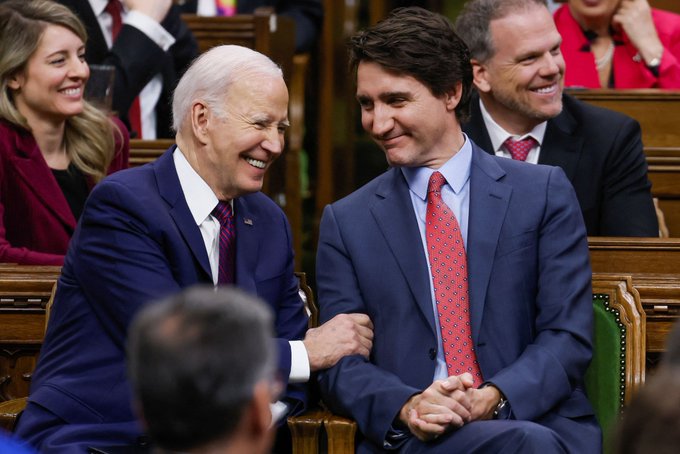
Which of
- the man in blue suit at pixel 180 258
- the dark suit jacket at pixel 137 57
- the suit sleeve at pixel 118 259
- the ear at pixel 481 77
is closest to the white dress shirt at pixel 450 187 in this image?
the man in blue suit at pixel 180 258

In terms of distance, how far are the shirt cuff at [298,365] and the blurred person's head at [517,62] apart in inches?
50.2

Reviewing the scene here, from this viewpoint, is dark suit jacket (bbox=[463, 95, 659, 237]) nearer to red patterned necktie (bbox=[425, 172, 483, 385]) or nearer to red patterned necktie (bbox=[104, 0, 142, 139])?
red patterned necktie (bbox=[425, 172, 483, 385])

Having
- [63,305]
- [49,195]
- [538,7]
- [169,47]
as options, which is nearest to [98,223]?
[63,305]

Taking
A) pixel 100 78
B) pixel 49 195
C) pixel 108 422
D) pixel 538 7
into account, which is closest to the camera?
pixel 108 422

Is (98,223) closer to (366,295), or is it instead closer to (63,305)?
(63,305)

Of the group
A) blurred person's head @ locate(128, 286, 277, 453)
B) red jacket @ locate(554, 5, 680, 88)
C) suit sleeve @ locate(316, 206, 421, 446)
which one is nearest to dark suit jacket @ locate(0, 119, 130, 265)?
suit sleeve @ locate(316, 206, 421, 446)

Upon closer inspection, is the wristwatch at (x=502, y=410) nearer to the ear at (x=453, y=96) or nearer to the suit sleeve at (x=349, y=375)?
the suit sleeve at (x=349, y=375)

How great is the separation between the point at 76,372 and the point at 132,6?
217 centimetres

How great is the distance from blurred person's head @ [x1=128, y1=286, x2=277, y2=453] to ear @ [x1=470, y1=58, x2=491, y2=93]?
251 centimetres

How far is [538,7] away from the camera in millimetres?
3832

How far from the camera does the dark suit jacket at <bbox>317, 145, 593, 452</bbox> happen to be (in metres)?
2.72

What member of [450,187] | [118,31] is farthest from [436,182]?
[118,31]

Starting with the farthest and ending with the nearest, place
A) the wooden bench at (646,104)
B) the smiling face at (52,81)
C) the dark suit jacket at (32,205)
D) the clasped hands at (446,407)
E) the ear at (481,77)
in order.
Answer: the wooden bench at (646,104) < the ear at (481,77) < the smiling face at (52,81) < the dark suit jacket at (32,205) < the clasped hands at (446,407)

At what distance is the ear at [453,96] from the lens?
3020mm
